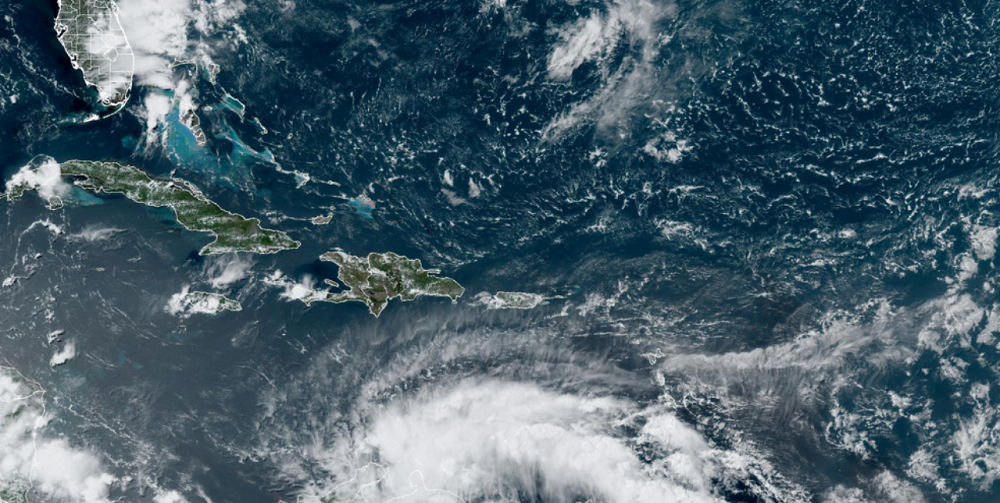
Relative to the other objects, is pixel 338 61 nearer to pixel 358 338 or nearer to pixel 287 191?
pixel 287 191

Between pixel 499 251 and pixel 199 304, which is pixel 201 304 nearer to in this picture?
pixel 199 304

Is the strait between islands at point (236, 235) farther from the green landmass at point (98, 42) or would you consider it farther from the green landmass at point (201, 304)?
the green landmass at point (98, 42)

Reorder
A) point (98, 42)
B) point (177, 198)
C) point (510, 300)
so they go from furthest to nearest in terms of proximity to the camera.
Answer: point (510, 300) < point (177, 198) < point (98, 42)

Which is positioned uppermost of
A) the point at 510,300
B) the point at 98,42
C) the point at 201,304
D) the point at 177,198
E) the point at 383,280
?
the point at 98,42

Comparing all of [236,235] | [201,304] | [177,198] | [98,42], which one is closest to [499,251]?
[236,235]

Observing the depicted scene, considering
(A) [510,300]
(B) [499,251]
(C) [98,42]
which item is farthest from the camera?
(A) [510,300]
